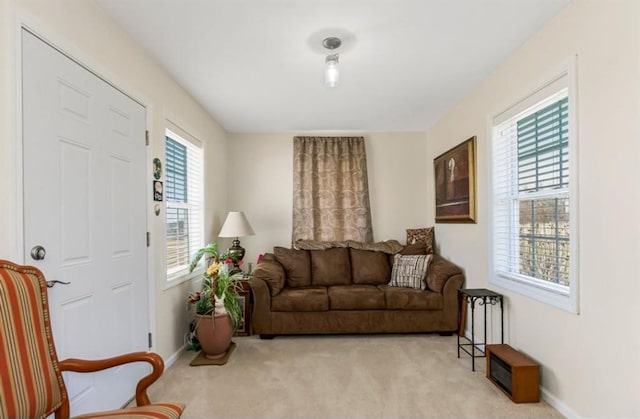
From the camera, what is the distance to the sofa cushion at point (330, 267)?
4.14 m

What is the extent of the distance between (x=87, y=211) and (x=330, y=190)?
10.5 feet

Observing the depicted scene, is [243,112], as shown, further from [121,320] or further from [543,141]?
[543,141]

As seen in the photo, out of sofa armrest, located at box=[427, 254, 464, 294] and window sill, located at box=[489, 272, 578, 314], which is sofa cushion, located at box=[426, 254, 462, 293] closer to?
sofa armrest, located at box=[427, 254, 464, 294]

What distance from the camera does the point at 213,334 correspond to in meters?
2.93

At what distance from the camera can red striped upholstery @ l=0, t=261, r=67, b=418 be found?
3.80 feet

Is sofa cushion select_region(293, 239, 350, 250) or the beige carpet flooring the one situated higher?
sofa cushion select_region(293, 239, 350, 250)

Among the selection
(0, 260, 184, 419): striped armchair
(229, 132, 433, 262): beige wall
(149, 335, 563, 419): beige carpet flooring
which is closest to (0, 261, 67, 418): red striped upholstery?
(0, 260, 184, 419): striped armchair

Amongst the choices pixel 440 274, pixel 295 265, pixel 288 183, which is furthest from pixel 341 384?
pixel 288 183

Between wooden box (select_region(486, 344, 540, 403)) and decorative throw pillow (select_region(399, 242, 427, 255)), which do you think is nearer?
wooden box (select_region(486, 344, 540, 403))

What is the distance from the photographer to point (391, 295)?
3545mm

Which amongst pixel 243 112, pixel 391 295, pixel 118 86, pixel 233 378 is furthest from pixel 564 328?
pixel 243 112

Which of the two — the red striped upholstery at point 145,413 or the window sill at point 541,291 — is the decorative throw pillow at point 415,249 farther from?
the red striped upholstery at point 145,413

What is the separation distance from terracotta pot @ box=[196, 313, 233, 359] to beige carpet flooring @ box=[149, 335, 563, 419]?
16cm

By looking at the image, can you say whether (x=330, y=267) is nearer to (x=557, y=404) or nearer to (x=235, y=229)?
(x=235, y=229)
